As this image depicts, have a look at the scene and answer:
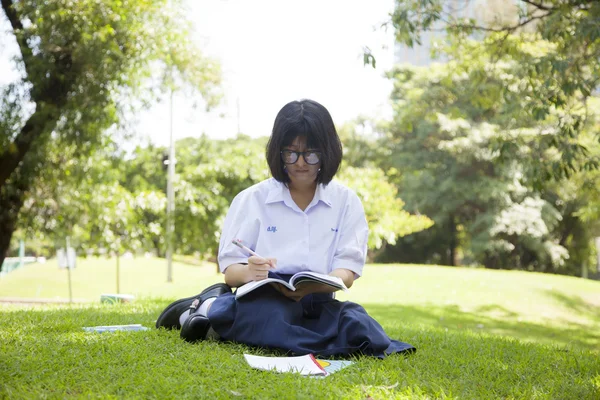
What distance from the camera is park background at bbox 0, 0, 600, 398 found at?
3.29 meters

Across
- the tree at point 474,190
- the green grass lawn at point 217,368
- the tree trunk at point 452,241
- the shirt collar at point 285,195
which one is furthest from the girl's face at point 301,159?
the tree trunk at point 452,241

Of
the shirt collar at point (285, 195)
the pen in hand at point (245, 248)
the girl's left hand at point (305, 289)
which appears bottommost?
the girl's left hand at point (305, 289)

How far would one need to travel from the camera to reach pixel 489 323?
38.6 ft

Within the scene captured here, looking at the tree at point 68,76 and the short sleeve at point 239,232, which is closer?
the short sleeve at point 239,232

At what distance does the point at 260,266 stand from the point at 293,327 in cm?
35

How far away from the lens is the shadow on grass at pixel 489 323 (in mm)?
10477

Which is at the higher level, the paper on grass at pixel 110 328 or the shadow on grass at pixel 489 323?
the paper on grass at pixel 110 328

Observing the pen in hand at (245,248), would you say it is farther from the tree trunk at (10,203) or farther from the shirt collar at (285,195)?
the tree trunk at (10,203)

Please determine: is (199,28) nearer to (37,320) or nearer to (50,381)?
(37,320)

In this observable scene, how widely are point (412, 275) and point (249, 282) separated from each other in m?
14.1

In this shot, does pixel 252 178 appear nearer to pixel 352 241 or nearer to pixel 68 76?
pixel 68 76

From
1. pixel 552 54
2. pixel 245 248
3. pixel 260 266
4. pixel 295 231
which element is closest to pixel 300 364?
pixel 260 266

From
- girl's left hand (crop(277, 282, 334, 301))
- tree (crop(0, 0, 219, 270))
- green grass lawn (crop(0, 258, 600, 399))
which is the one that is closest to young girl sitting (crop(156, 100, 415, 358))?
girl's left hand (crop(277, 282, 334, 301))

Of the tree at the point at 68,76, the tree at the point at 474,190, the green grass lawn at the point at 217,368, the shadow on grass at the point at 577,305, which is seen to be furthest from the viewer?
the tree at the point at 474,190
